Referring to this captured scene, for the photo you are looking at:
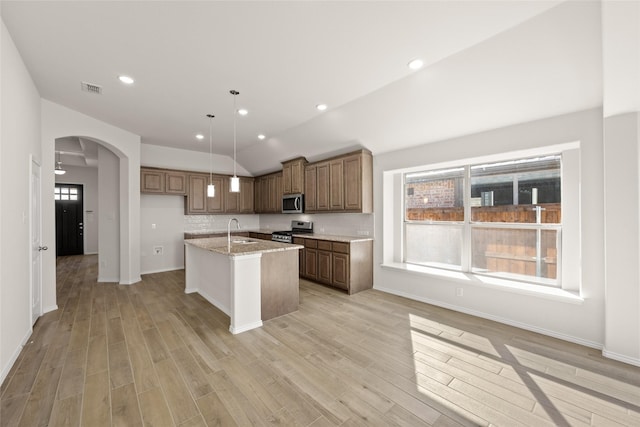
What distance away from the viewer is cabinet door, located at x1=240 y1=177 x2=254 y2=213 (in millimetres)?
7300

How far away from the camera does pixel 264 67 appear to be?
278 cm

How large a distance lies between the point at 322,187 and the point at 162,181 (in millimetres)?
3620

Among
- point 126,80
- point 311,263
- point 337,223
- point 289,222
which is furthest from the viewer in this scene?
point 289,222

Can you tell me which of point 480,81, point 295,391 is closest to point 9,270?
point 295,391

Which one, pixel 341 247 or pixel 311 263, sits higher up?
pixel 341 247

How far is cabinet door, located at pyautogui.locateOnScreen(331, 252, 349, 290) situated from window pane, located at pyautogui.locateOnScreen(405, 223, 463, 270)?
114 cm

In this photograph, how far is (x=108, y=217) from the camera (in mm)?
5281

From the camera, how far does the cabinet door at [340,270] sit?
4.43 metres

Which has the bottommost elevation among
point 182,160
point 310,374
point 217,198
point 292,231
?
point 310,374

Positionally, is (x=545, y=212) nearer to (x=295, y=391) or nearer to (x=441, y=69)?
(x=441, y=69)

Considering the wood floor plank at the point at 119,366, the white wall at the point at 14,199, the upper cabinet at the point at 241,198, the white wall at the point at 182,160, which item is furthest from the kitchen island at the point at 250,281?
the white wall at the point at 182,160

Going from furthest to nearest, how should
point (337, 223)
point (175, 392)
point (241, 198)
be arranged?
point (241, 198) < point (337, 223) < point (175, 392)

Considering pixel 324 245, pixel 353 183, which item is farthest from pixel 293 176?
pixel 324 245

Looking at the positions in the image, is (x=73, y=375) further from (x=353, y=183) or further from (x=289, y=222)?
(x=289, y=222)
